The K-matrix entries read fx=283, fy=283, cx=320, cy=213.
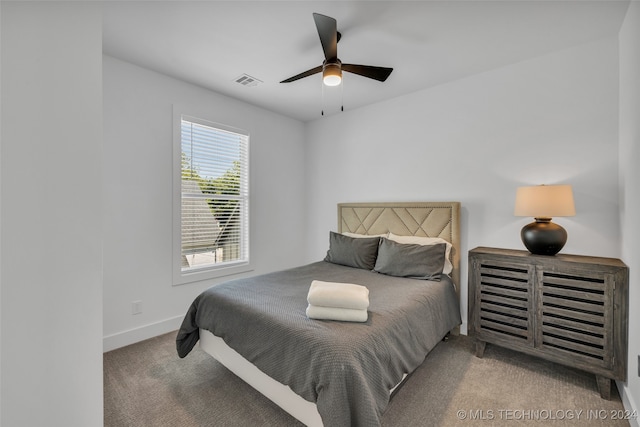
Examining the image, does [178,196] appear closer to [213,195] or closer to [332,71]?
[213,195]

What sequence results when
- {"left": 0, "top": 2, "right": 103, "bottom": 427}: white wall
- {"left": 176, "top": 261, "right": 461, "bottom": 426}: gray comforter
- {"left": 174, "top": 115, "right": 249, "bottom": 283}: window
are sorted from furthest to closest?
{"left": 174, "top": 115, "right": 249, "bottom": 283}: window < {"left": 176, "top": 261, "right": 461, "bottom": 426}: gray comforter < {"left": 0, "top": 2, "right": 103, "bottom": 427}: white wall

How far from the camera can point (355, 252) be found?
317 centimetres

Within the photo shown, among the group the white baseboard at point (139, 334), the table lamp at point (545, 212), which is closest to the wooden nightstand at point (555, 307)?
the table lamp at point (545, 212)

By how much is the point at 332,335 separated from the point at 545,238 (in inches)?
77.1

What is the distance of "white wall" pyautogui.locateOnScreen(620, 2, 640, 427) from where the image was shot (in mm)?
1741

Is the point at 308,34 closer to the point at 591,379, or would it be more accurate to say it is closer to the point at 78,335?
the point at 78,335

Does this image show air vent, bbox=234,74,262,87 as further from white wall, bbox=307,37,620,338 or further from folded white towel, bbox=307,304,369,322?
folded white towel, bbox=307,304,369,322

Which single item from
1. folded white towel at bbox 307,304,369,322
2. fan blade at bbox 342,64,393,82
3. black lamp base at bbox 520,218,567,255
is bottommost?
folded white towel at bbox 307,304,369,322

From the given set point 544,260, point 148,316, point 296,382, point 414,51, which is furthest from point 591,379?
point 148,316

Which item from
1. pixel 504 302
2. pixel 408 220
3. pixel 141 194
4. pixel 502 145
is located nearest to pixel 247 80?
pixel 141 194

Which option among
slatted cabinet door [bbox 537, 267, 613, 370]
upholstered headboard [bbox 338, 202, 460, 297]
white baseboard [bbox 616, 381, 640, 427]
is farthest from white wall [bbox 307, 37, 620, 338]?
white baseboard [bbox 616, 381, 640, 427]

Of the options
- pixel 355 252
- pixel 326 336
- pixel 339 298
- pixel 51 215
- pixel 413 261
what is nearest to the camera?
pixel 51 215

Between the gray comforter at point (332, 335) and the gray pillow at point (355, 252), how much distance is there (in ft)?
1.40

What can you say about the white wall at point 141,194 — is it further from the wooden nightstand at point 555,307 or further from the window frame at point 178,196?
the wooden nightstand at point 555,307
